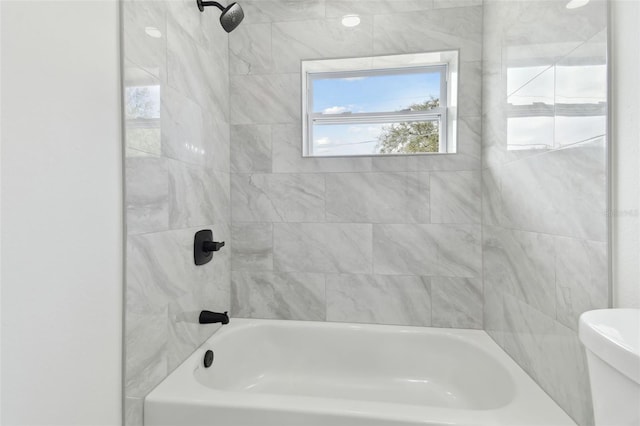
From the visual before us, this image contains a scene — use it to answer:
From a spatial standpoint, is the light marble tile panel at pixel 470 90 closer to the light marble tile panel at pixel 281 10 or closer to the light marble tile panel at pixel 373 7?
the light marble tile panel at pixel 373 7

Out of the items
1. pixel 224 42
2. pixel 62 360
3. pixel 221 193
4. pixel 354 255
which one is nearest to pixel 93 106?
pixel 62 360

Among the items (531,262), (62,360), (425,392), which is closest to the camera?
(62,360)

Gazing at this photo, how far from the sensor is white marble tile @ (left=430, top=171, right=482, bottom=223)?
186 centimetres

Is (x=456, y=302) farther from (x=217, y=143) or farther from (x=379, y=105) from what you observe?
(x=217, y=143)

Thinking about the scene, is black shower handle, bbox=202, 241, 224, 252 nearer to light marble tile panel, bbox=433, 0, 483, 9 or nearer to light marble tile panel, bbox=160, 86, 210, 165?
light marble tile panel, bbox=160, 86, 210, 165

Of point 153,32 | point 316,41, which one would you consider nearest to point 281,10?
point 316,41

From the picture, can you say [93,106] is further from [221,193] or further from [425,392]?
[425,392]

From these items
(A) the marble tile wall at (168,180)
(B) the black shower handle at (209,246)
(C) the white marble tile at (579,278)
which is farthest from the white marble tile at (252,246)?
(C) the white marble tile at (579,278)

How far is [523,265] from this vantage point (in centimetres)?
137

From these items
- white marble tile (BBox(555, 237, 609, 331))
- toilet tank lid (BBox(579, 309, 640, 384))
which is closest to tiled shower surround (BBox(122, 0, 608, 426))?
white marble tile (BBox(555, 237, 609, 331))

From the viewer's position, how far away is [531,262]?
4.28 ft

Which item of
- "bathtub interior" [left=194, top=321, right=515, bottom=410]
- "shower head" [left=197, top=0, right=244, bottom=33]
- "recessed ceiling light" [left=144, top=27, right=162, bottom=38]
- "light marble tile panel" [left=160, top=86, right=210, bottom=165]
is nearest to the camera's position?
"recessed ceiling light" [left=144, top=27, right=162, bottom=38]

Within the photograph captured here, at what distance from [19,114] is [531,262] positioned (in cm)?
165

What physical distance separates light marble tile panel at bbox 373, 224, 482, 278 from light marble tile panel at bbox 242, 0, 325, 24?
1327 mm
